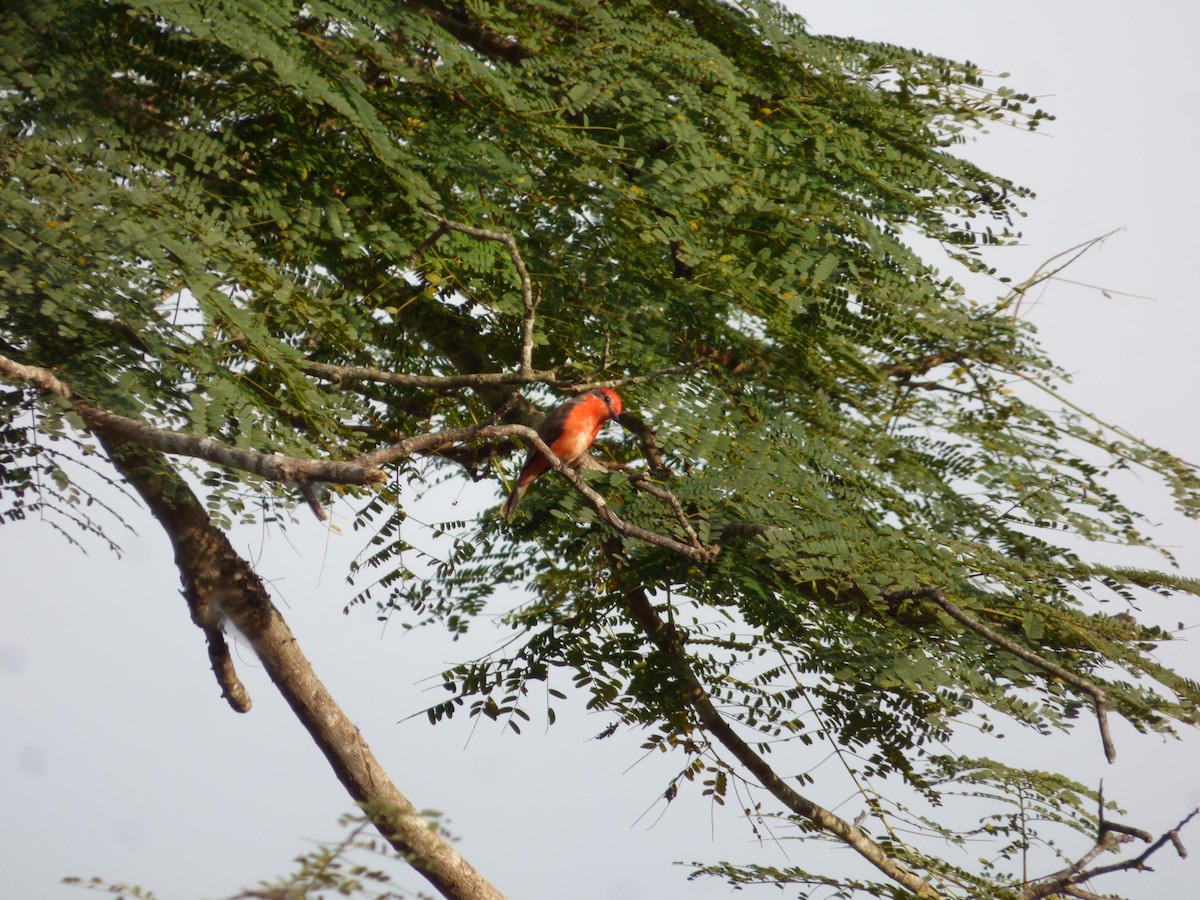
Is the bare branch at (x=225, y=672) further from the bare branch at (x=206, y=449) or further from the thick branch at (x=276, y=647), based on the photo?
the bare branch at (x=206, y=449)

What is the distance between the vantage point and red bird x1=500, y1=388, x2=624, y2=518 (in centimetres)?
415

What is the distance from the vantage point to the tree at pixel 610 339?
3.32 meters

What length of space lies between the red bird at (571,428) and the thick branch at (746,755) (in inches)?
31.4

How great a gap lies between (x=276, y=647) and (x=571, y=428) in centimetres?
176

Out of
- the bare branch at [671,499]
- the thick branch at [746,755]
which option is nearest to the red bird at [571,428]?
the bare branch at [671,499]

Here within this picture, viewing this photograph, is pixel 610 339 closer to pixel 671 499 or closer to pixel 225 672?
pixel 671 499

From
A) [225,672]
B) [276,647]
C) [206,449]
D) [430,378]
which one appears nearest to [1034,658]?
[430,378]

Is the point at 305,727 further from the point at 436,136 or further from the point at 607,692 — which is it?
the point at 436,136

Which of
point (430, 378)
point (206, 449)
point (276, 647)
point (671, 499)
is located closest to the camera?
point (206, 449)

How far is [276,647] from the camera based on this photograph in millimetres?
4898

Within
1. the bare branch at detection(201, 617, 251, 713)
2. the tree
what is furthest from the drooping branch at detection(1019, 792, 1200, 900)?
the bare branch at detection(201, 617, 251, 713)

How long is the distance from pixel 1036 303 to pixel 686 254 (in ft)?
5.62

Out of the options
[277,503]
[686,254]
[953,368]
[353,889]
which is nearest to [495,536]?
[277,503]

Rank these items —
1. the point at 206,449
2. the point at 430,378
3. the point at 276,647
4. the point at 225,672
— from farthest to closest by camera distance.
Answer: the point at 225,672 → the point at 276,647 → the point at 430,378 → the point at 206,449
